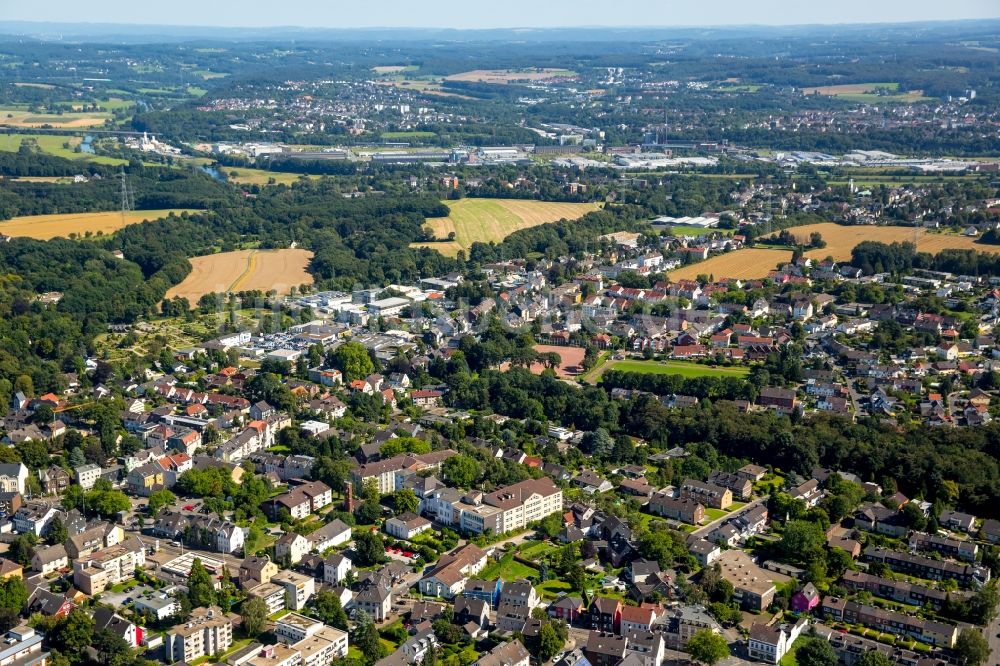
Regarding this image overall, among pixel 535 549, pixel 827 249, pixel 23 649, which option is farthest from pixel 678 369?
pixel 23 649

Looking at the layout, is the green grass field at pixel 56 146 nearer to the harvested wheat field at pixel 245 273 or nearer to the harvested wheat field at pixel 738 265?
the harvested wheat field at pixel 245 273

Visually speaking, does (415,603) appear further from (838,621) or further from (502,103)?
(502,103)

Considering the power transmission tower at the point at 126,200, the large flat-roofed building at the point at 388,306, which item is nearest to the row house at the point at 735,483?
the large flat-roofed building at the point at 388,306

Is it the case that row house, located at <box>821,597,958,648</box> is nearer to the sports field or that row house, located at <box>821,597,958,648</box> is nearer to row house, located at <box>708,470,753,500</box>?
row house, located at <box>708,470,753,500</box>

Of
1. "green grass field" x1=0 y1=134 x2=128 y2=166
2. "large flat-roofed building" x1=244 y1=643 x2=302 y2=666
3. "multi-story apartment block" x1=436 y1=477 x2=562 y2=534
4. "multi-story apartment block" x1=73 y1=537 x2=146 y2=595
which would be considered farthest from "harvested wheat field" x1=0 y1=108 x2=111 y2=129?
"large flat-roofed building" x1=244 y1=643 x2=302 y2=666

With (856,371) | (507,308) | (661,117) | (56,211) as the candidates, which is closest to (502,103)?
(661,117)

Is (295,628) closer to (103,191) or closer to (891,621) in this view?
(891,621)
